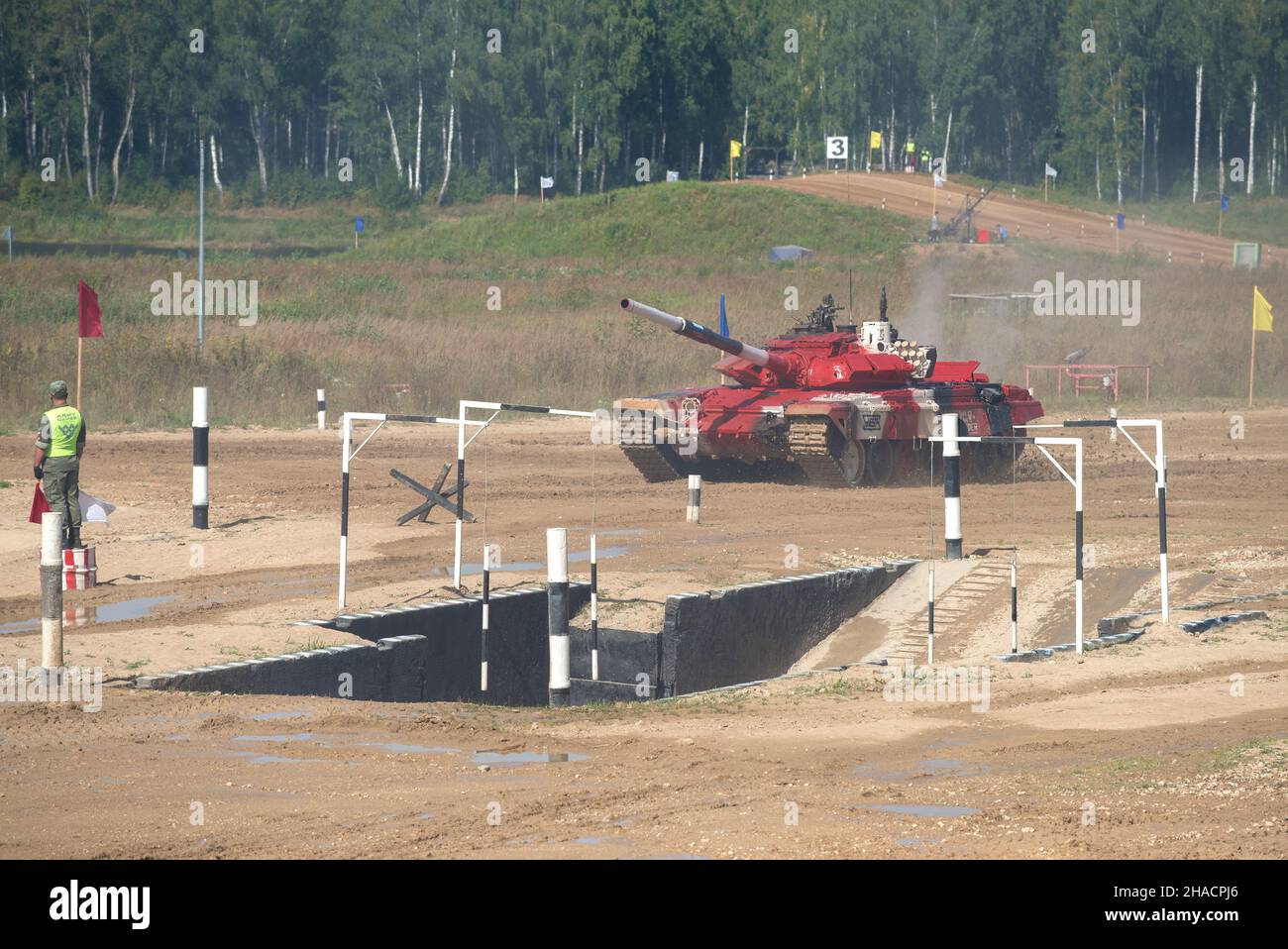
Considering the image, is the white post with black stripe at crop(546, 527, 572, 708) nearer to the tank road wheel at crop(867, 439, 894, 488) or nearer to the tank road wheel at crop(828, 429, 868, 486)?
the tank road wheel at crop(828, 429, 868, 486)

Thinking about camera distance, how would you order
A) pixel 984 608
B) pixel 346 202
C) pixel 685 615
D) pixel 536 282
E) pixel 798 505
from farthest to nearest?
pixel 346 202, pixel 536 282, pixel 798 505, pixel 984 608, pixel 685 615

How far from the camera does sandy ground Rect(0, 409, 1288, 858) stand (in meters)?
7.66

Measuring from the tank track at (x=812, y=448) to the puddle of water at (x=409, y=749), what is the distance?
42.4 feet

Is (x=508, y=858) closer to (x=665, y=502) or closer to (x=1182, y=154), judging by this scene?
(x=665, y=502)

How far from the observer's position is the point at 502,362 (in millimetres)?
33688

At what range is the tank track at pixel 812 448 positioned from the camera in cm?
2209

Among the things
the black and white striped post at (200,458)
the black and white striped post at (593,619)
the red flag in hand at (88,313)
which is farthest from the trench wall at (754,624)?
the red flag in hand at (88,313)

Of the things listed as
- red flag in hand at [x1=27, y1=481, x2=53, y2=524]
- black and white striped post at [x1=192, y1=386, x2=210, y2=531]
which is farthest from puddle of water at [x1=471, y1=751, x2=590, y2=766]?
A: black and white striped post at [x1=192, y1=386, x2=210, y2=531]

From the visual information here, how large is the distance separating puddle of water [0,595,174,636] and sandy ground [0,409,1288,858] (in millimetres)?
105

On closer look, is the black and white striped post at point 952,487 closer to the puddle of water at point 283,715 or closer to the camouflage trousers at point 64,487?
the puddle of water at point 283,715

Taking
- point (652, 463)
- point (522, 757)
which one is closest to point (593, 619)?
point (522, 757)

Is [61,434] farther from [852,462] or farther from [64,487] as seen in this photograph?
[852,462]
